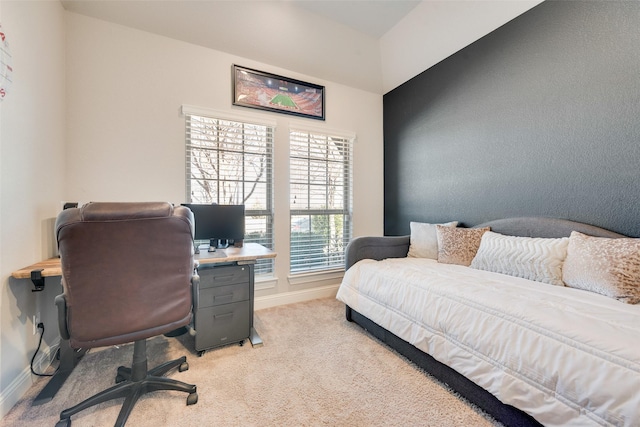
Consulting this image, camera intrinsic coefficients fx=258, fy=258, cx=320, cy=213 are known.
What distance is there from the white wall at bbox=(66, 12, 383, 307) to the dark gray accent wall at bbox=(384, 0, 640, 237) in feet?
6.15

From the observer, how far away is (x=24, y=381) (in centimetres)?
154

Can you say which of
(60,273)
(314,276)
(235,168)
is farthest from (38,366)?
(314,276)

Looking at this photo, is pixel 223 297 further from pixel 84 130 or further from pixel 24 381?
pixel 84 130

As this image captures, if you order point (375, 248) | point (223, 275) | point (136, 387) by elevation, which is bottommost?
point (136, 387)

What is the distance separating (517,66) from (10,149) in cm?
370

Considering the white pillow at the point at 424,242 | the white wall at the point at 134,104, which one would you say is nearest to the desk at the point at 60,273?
the white wall at the point at 134,104

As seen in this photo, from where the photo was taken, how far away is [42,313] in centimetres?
178

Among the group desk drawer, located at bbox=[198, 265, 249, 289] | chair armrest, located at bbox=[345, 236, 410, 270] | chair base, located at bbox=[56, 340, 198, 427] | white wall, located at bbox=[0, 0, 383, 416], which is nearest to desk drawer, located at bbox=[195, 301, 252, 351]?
desk drawer, located at bbox=[198, 265, 249, 289]

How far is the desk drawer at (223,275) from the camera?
6.42 ft

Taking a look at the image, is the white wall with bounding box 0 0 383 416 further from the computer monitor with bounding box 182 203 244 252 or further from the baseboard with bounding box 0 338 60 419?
the computer monitor with bounding box 182 203 244 252

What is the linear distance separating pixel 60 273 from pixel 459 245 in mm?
2979

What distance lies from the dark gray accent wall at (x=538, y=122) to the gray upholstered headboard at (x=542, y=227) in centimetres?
7

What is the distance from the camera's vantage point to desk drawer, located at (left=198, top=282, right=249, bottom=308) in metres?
1.96

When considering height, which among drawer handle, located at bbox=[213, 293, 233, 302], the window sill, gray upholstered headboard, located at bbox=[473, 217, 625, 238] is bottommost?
the window sill
